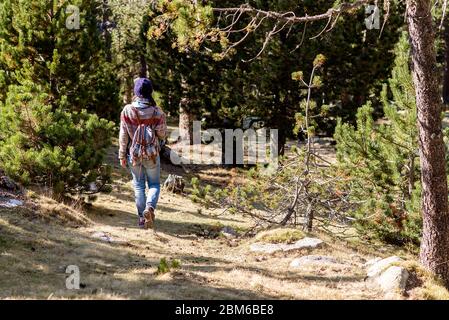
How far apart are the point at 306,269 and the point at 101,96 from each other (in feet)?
37.2

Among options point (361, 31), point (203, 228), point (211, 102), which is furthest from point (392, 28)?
point (203, 228)

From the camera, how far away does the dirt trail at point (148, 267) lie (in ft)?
17.9

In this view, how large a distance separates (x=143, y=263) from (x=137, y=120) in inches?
98.8

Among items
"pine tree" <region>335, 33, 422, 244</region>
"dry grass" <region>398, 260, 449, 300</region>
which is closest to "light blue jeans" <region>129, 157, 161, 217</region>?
"pine tree" <region>335, 33, 422, 244</region>

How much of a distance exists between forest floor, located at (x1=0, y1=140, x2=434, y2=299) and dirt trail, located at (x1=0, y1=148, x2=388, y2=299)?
1 cm

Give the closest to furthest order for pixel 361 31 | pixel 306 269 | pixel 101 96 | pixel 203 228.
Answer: pixel 306 269, pixel 203 228, pixel 101 96, pixel 361 31

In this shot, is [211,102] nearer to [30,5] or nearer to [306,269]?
[30,5]

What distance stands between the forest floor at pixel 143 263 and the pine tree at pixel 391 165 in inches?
23.5

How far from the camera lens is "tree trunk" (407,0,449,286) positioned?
6.26 metres

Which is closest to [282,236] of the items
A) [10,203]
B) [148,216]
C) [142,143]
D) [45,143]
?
[148,216]

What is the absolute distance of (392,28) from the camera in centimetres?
1925

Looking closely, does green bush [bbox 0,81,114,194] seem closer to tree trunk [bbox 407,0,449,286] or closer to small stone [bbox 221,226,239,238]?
small stone [bbox 221,226,239,238]

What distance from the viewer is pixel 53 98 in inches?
556

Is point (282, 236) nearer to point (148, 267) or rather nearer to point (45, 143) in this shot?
point (148, 267)
